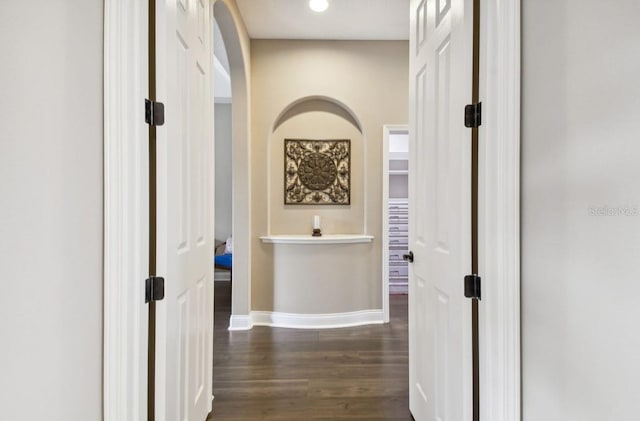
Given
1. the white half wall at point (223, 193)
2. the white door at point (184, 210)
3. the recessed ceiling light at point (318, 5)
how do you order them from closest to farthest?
the white door at point (184, 210), the recessed ceiling light at point (318, 5), the white half wall at point (223, 193)

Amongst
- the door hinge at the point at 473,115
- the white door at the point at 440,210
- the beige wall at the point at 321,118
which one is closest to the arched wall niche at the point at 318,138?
the beige wall at the point at 321,118

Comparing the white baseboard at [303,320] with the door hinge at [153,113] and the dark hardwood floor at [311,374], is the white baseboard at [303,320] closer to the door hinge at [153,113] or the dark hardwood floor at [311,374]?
the dark hardwood floor at [311,374]

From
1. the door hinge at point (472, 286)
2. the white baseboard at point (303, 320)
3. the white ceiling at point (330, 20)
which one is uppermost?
the white ceiling at point (330, 20)

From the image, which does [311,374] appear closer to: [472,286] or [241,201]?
[472,286]

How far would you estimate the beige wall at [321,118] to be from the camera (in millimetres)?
3303

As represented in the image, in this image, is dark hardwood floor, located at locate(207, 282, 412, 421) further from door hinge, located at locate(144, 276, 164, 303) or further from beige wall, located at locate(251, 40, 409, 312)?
door hinge, located at locate(144, 276, 164, 303)

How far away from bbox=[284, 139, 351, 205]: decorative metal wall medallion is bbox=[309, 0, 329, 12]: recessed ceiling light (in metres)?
1.24

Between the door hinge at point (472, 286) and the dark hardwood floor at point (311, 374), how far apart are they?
44.0 inches

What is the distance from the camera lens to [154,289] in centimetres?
109
